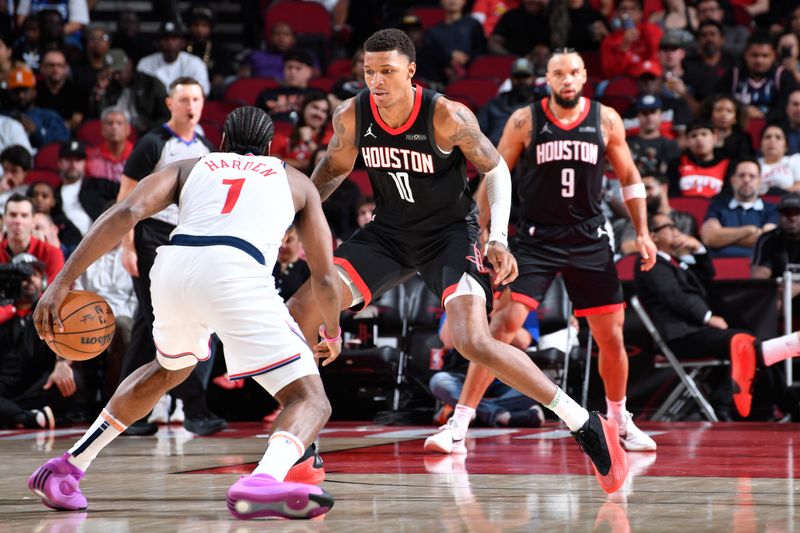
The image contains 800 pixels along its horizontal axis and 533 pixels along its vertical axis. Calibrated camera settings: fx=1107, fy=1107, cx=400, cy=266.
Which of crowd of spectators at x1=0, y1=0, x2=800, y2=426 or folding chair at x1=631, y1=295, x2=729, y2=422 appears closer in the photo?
folding chair at x1=631, y1=295, x2=729, y2=422

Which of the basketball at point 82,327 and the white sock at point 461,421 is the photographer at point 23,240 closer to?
the white sock at point 461,421

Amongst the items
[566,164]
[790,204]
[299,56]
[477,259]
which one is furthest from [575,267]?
[299,56]

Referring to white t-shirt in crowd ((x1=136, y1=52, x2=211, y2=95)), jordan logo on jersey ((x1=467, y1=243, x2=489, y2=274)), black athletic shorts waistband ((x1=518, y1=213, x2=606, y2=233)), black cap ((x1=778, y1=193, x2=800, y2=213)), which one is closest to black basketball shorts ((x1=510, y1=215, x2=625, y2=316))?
black athletic shorts waistband ((x1=518, y1=213, x2=606, y2=233))

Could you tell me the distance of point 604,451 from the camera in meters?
4.00

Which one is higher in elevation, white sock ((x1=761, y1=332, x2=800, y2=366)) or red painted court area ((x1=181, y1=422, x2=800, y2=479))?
white sock ((x1=761, y1=332, x2=800, y2=366))

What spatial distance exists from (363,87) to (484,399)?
14.7ft

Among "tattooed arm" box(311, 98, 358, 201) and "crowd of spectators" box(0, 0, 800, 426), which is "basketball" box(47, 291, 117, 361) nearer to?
"tattooed arm" box(311, 98, 358, 201)

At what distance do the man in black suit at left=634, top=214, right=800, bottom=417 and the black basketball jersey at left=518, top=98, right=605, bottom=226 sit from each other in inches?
89.1


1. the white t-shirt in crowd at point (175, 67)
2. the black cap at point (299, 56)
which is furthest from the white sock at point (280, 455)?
the white t-shirt in crowd at point (175, 67)

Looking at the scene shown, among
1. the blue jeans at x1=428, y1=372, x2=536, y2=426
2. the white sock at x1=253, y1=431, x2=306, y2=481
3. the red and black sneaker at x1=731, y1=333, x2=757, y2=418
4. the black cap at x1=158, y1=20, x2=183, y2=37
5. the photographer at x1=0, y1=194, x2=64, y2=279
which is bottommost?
the blue jeans at x1=428, y1=372, x2=536, y2=426

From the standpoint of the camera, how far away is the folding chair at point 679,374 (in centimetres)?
789

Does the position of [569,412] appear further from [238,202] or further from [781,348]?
[781,348]

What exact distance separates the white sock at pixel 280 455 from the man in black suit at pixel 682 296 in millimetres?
4819

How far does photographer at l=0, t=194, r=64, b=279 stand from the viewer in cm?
830
